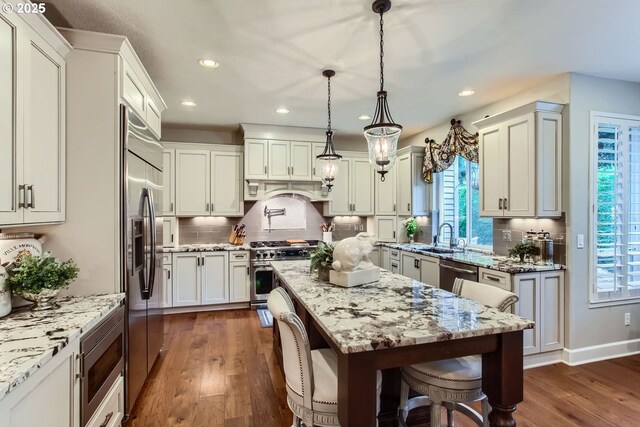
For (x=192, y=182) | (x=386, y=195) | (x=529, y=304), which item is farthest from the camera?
(x=386, y=195)

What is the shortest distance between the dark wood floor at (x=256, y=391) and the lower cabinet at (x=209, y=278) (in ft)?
3.43

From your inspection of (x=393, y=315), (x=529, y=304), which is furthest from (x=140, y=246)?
(x=529, y=304)

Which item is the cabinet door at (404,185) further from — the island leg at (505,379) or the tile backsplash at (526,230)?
the island leg at (505,379)

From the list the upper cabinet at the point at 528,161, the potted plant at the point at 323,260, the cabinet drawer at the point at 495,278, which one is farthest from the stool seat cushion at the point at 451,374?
the upper cabinet at the point at 528,161

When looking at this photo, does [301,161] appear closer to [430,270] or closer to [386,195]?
[386,195]

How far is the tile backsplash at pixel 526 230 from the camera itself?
309 centimetres

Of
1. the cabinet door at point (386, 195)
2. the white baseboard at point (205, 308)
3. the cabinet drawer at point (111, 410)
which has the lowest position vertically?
the white baseboard at point (205, 308)

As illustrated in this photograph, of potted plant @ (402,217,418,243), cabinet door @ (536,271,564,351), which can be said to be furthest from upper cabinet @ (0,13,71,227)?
potted plant @ (402,217,418,243)

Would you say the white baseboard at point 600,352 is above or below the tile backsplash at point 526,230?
below

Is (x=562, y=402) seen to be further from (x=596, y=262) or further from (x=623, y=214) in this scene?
(x=623, y=214)

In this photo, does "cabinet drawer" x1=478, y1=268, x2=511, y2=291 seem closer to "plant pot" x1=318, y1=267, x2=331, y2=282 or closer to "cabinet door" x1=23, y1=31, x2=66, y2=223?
"plant pot" x1=318, y1=267, x2=331, y2=282

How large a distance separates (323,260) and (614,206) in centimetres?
294

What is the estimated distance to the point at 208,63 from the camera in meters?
2.83

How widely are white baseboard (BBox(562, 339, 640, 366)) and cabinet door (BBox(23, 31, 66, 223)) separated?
13.6 ft
